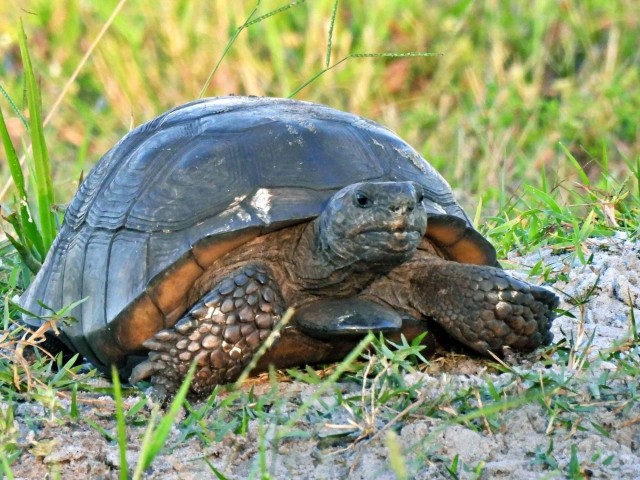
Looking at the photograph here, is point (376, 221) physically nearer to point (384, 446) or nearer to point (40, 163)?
point (384, 446)

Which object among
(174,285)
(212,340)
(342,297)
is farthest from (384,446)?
(174,285)

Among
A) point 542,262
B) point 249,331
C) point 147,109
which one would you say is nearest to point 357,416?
point 249,331

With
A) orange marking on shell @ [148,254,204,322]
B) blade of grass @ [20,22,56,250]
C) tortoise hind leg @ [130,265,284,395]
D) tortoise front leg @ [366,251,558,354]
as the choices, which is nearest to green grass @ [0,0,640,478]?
blade of grass @ [20,22,56,250]

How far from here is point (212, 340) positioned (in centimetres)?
310

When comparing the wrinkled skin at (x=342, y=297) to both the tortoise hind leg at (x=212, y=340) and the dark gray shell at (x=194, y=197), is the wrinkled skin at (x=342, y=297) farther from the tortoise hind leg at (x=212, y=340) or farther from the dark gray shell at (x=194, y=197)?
the dark gray shell at (x=194, y=197)

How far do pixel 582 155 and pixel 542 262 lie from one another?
13.9 ft

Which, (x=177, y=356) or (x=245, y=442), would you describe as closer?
(x=245, y=442)

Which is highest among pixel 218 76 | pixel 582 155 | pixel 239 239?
pixel 239 239

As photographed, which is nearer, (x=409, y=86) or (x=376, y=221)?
(x=376, y=221)

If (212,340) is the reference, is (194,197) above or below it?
above

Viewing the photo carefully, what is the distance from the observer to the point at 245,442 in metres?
2.69

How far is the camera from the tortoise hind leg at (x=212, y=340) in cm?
310

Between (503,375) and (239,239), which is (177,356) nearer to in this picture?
(239,239)

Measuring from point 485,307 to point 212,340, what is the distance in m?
0.84
